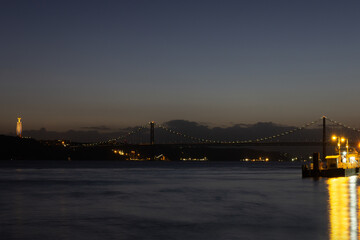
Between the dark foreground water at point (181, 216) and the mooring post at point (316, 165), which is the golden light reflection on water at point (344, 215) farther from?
the mooring post at point (316, 165)

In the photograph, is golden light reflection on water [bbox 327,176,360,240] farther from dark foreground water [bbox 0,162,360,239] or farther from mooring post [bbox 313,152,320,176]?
mooring post [bbox 313,152,320,176]

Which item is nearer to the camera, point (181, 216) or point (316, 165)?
point (181, 216)

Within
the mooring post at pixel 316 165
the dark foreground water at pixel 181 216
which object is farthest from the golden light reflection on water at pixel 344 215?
the mooring post at pixel 316 165

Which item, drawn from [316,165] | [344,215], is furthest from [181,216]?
[316,165]

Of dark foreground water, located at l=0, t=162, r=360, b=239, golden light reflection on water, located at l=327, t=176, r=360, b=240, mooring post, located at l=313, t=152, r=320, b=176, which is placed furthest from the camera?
mooring post, located at l=313, t=152, r=320, b=176

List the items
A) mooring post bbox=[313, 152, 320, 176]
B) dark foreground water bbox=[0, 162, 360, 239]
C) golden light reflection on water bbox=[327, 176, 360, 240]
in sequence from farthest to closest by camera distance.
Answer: mooring post bbox=[313, 152, 320, 176] < dark foreground water bbox=[0, 162, 360, 239] < golden light reflection on water bbox=[327, 176, 360, 240]

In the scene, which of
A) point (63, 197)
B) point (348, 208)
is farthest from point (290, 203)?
point (63, 197)

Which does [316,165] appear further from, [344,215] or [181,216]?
[181,216]

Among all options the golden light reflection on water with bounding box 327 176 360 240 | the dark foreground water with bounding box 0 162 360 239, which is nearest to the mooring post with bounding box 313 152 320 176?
the golden light reflection on water with bounding box 327 176 360 240

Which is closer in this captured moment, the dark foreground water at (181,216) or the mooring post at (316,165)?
the dark foreground water at (181,216)

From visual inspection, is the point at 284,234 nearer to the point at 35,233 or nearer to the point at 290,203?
the point at 35,233

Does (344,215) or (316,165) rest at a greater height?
(316,165)
